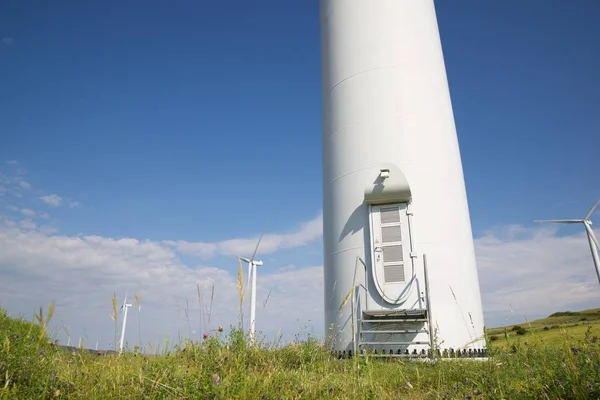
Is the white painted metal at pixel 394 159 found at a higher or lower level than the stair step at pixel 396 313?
higher

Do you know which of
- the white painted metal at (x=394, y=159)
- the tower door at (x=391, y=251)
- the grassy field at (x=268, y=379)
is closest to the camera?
the grassy field at (x=268, y=379)

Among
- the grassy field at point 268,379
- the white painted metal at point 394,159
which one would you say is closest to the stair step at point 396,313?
the white painted metal at point 394,159

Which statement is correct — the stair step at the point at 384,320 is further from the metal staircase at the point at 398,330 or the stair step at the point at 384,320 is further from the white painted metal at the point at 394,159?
the white painted metal at the point at 394,159

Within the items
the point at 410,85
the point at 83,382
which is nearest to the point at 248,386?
the point at 83,382

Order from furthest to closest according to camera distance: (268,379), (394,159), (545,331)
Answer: (394,159) < (545,331) < (268,379)

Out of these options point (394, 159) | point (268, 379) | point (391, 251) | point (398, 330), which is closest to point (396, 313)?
point (398, 330)

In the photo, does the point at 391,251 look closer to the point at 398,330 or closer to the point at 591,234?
the point at 398,330

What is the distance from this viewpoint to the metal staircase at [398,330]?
8711 mm

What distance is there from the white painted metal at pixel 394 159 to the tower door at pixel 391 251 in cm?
17

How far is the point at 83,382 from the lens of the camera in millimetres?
4578

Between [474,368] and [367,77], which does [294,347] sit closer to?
[474,368]

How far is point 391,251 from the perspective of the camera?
957cm

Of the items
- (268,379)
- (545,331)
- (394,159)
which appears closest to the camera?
(268,379)

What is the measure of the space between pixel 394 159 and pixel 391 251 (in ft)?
7.33
